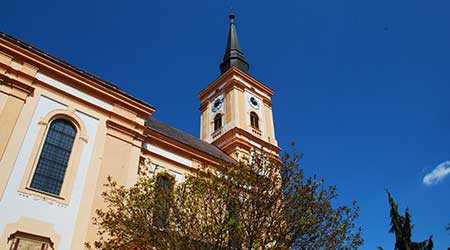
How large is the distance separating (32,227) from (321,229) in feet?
30.6

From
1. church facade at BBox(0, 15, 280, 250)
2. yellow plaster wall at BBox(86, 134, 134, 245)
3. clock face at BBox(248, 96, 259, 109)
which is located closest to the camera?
church facade at BBox(0, 15, 280, 250)

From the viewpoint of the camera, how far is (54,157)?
1255 cm

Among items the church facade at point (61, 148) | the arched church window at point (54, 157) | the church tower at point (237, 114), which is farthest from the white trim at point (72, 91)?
the church tower at point (237, 114)

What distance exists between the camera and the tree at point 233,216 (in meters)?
8.99

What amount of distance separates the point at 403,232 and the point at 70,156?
2125 cm

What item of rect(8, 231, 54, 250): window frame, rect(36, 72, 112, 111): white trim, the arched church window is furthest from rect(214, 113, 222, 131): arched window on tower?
rect(8, 231, 54, 250): window frame

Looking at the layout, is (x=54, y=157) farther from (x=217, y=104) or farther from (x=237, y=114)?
(x=217, y=104)

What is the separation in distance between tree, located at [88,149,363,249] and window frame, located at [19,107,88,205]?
10.0 feet

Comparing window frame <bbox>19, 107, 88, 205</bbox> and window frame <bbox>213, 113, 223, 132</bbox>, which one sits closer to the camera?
window frame <bbox>19, 107, 88, 205</bbox>

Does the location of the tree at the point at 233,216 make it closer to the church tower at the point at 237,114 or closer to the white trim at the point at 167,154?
the white trim at the point at 167,154

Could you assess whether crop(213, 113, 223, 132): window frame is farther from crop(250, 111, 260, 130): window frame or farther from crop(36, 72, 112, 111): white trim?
crop(36, 72, 112, 111): white trim

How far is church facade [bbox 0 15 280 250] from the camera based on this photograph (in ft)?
35.8

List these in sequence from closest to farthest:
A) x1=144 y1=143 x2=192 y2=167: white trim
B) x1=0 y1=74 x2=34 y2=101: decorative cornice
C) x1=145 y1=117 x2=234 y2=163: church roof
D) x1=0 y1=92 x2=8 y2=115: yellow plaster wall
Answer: x1=0 y1=92 x2=8 y2=115: yellow plaster wall → x1=0 y1=74 x2=34 y2=101: decorative cornice → x1=144 y1=143 x2=192 y2=167: white trim → x1=145 y1=117 x2=234 y2=163: church roof

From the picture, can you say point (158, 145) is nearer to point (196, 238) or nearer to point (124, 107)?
point (124, 107)
